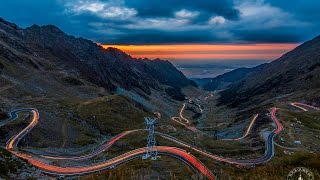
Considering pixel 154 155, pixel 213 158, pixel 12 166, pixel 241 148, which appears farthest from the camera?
pixel 241 148

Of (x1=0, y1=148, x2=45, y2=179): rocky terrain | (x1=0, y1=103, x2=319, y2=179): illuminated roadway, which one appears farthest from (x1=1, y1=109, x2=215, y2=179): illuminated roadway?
(x1=0, y1=148, x2=45, y2=179): rocky terrain

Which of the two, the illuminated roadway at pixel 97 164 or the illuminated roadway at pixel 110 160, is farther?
the illuminated roadway at pixel 110 160

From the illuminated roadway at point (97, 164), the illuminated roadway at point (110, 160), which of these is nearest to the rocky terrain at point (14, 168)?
the illuminated roadway at point (97, 164)

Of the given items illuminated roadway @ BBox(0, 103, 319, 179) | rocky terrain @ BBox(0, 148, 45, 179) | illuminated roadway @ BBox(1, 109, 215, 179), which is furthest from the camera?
illuminated roadway @ BBox(0, 103, 319, 179)

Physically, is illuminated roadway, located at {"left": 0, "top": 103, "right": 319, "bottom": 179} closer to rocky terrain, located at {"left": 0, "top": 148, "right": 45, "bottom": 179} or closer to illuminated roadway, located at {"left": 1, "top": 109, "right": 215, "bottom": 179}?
illuminated roadway, located at {"left": 1, "top": 109, "right": 215, "bottom": 179}

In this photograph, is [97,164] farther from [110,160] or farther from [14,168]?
[14,168]

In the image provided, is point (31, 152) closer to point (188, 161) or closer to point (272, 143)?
point (188, 161)

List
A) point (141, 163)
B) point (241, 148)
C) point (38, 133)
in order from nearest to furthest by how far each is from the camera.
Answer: point (141, 163) → point (38, 133) → point (241, 148)

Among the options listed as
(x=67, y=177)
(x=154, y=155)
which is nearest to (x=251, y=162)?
(x=154, y=155)

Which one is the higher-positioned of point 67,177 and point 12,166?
point 12,166

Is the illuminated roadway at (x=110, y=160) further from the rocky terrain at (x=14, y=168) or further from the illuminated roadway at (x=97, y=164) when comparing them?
the rocky terrain at (x=14, y=168)

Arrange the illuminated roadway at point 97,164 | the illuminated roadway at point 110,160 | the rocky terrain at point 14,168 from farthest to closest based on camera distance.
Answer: the illuminated roadway at point 110,160 < the illuminated roadway at point 97,164 < the rocky terrain at point 14,168
